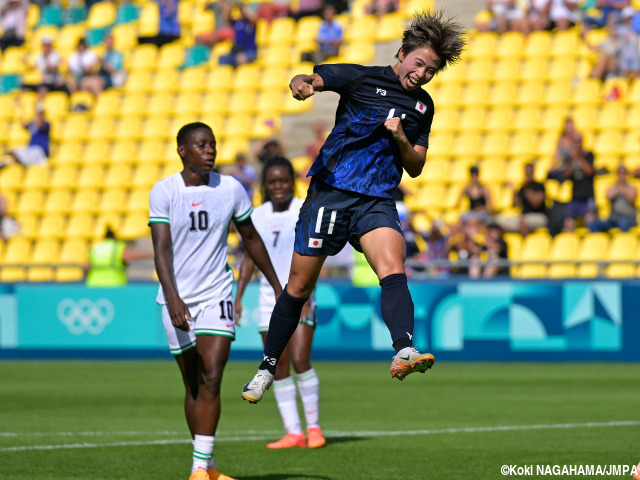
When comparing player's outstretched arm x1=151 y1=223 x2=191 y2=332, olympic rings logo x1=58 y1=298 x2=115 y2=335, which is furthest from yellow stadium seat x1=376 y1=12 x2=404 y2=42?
player's outstretched arm x1=151 y1=223 x2=191 y2=332

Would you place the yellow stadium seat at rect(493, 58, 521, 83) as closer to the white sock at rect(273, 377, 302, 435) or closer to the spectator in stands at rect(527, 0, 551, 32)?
the spectator in stands at rect(527, 0, 551, 32)

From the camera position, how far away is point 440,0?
Result: 24.0 m

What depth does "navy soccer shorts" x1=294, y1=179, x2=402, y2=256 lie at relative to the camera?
271 inches

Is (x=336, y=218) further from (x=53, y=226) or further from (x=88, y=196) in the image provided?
(x=88, y=196)

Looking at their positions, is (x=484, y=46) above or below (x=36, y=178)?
above

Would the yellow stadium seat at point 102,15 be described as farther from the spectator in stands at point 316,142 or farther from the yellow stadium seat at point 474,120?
the yellow stadium seat at point 474,120

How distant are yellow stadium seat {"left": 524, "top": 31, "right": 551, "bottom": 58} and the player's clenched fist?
15.9m

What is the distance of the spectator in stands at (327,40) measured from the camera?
23.6 metres

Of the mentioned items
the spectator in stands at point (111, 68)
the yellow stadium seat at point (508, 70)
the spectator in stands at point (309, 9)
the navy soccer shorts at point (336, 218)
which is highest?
the spectator in stands at point (309, 9)

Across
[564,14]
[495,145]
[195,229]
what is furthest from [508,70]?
→ [195,229]

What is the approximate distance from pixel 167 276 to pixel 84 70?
66.5 feet

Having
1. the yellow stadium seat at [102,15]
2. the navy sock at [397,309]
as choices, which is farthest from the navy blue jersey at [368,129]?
the yellow stadium seat at [102,15]

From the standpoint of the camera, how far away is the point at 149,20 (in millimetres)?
27984

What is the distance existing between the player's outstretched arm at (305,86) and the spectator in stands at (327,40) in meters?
17.3
